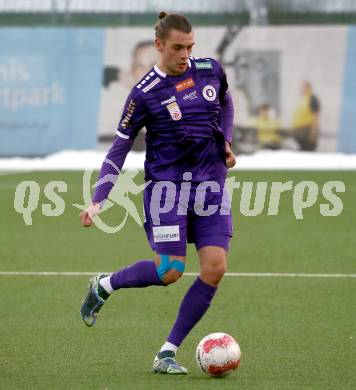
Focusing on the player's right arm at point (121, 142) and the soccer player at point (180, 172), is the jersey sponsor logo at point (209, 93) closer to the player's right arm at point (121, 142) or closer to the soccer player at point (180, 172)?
the soccer player at point (180, 172)

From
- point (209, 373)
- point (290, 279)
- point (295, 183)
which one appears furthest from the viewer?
point (295, 183)

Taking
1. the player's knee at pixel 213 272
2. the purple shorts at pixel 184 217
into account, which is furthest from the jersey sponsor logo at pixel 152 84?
the player's knee at pixel 213 272

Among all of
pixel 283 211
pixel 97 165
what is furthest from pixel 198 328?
pixel 97 165

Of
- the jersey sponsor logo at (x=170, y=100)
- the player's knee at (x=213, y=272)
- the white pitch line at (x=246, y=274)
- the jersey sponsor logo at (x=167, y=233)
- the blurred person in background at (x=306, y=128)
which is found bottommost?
the blurred person in background at (x=306, y=128)

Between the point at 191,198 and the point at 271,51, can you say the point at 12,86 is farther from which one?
the point at 191,198

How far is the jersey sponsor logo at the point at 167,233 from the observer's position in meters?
6.66

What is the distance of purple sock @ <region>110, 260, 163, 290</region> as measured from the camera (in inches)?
266

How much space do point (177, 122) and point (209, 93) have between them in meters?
0.27

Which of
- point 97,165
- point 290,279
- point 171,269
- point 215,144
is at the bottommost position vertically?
point 97,165

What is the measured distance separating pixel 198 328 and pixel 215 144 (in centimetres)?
161

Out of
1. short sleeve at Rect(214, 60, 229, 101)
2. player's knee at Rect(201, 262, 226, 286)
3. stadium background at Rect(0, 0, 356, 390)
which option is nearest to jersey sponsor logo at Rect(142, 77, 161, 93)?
short sleeve at Rect(214, 60, 229, 101)

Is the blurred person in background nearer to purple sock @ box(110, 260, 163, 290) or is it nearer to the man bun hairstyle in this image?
purple sock @ box(110, 260, 163, 290)

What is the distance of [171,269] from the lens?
668 cm

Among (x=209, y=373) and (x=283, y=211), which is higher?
(x=209, y=373)
